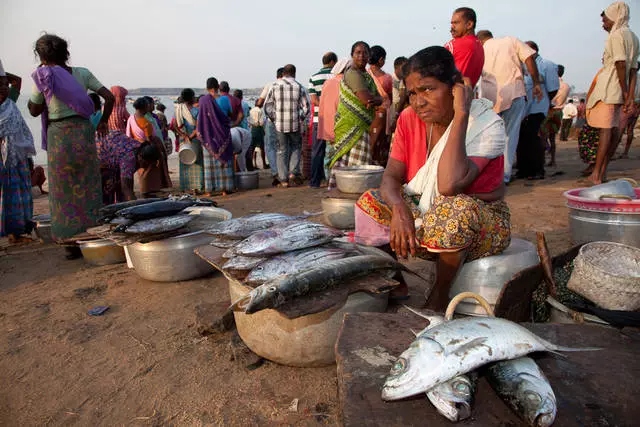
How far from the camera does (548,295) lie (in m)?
2.33

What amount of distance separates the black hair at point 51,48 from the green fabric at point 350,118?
11.4 ft

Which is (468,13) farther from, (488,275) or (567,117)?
(567,117)

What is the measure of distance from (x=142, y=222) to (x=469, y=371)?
2.96m

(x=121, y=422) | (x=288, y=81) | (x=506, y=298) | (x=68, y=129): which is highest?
(x=288, y=81)

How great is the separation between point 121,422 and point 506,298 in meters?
2.12

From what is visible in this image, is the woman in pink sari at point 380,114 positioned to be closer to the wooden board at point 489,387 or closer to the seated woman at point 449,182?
the seated woman at point 449,182

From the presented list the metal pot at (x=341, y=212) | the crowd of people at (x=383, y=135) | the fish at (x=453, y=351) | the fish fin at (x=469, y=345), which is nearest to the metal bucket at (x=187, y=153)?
the crowd of people at (x=383, y=135)

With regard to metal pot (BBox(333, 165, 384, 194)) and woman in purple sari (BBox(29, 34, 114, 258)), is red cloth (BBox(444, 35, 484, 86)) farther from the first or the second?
woman in purple sari (BBox(29, 34, 114, 258))

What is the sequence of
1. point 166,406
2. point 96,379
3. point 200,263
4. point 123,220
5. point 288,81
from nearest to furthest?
point 166,406 < point 96,379 < point 123,220 < point 200,263 < point 288,81

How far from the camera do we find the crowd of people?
96.3 inches

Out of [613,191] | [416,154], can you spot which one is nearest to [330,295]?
[416,154]

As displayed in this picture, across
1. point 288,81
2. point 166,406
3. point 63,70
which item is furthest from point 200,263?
point 288,81

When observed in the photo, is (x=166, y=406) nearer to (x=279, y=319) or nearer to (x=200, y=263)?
(x=279, y=319)

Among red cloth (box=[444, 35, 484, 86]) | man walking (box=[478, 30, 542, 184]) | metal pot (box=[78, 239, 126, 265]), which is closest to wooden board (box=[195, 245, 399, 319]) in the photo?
metal pot (box=[78, 239, 126, 265])
